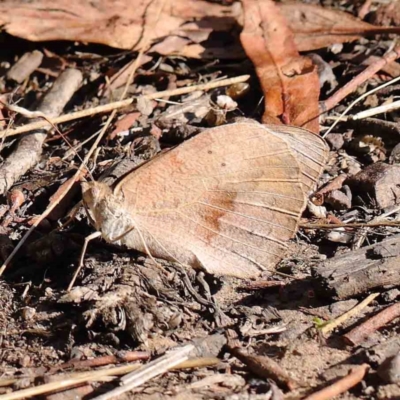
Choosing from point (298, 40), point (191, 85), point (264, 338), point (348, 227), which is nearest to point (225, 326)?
point (264, 338)

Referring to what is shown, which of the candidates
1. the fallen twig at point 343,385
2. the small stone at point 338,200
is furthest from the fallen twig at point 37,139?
the fallen twig at point 343,385

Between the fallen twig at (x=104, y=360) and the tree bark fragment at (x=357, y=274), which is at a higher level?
the tree bark fragment at (x=357, y=274)

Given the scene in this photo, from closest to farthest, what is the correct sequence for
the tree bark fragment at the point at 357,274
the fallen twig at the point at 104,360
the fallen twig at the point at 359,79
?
the fallen twig at the point at 104,360, the tree bark fragment at the point at 357,274, the fallen twig at the point at 359,79

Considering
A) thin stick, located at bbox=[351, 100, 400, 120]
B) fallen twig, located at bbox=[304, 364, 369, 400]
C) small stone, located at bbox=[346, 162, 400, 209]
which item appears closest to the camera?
fallen twig, located at bbox=[304, 364, 369, 400]

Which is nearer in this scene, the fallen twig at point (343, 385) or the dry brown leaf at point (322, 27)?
the fallen twig at point (343, 385)

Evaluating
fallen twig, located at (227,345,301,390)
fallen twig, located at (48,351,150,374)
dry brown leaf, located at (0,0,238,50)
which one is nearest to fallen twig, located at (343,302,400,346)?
fallen twig, located at (227,345,301,390)

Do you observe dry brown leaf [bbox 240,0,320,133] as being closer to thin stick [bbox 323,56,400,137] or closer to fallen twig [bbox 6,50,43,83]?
thin stick [bbox 323,56,400,137]

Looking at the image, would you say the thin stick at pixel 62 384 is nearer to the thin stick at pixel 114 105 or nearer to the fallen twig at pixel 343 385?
the fallen twig at pixel 343 385

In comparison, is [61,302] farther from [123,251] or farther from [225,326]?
[225,326]

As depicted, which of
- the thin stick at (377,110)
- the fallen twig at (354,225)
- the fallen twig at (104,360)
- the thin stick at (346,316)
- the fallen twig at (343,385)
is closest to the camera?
the fallen twig at (343,385)
